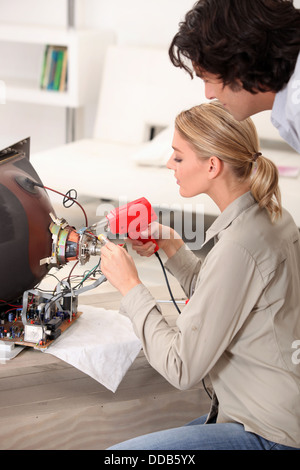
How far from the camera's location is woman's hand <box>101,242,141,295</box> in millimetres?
1325

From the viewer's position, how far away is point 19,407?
4.80ft

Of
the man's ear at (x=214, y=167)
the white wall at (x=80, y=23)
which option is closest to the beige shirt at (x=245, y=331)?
the man's ear at (x=214, y=167)

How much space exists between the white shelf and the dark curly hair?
10.0ft

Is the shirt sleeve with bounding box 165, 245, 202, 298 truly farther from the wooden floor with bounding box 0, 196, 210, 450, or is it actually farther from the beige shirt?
the beige shirt

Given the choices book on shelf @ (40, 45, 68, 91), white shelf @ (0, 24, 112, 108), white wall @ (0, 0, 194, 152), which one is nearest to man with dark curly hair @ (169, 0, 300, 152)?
white shelf @ (0, 24, 112, 108)

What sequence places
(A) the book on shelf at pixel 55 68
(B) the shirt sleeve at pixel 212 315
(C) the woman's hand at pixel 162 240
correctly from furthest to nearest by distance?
(A) the book on shelf at pixel 55 68, (C) the woman's hand at pixel 162 240, (B) the shirt sleeve at pixel 212 315

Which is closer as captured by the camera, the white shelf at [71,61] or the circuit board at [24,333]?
the circuit board at [24,333]

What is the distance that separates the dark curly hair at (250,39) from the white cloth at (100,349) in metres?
0.70

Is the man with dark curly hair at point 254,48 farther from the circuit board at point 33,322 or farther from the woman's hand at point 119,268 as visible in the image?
the circuit board at point 33,322

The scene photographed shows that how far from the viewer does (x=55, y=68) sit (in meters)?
4.20

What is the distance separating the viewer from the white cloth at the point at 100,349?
1474 mm

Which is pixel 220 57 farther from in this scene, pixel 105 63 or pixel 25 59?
pixel 25 59

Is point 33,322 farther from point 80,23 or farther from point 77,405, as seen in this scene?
point 80,23
